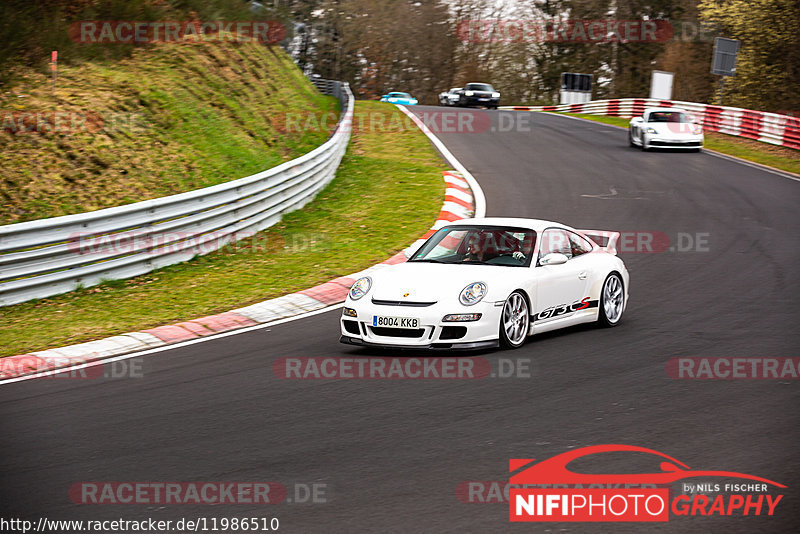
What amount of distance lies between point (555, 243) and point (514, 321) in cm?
141

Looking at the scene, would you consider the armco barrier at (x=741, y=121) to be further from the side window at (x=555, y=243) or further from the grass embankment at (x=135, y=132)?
the side window at (x=555, y=243)

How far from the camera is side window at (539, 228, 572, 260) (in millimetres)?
9508

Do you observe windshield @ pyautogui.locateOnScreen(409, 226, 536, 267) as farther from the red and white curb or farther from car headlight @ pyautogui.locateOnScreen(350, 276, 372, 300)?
the red and white curb

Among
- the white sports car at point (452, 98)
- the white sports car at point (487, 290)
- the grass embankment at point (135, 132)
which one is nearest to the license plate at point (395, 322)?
the white sports car at point (487, 290)

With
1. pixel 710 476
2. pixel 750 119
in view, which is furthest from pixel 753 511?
pixel 750 119

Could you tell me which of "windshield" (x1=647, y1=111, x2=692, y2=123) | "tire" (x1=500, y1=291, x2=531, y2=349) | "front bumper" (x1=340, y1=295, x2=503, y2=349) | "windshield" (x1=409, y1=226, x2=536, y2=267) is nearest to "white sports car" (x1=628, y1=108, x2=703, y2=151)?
"windshield" (x1=647, y1=111, x2=692, y2=123)

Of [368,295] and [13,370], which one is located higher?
[368,295]

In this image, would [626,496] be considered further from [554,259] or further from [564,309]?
[564,309]

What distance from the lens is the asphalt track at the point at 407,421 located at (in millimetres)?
4863

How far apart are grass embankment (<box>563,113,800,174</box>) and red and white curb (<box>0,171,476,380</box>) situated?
52.6 feet

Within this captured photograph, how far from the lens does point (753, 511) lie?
474 cm

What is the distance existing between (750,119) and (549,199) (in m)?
14.8

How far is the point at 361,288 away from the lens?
8844 millimetres

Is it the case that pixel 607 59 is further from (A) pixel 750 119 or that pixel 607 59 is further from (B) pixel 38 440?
(B) pixel 38 440
